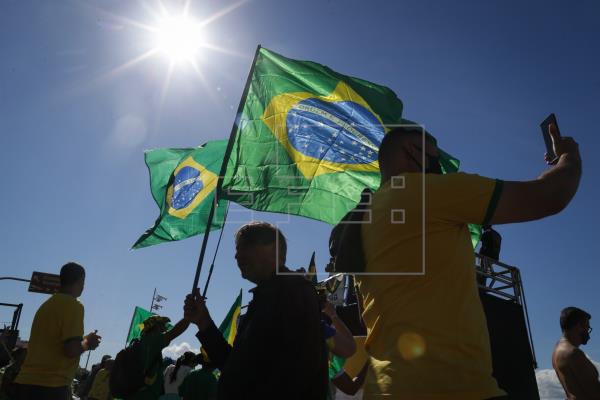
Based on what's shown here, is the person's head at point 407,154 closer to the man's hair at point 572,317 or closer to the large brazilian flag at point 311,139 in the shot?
the large brazilian flag at point 311,139

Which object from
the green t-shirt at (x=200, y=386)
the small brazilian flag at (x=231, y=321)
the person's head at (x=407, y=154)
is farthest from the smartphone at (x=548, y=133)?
the small brazilian flag at (x=231, y=321)

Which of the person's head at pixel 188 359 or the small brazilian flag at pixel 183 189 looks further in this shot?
the person's head at pixel 188 359

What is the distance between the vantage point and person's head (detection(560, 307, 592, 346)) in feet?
16.5

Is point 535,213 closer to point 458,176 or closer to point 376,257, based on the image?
point 458,176

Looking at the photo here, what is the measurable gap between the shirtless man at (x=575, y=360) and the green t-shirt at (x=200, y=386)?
426 cm

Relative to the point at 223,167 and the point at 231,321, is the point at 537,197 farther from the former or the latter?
the point at 231,321

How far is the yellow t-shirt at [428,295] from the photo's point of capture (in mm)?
1423

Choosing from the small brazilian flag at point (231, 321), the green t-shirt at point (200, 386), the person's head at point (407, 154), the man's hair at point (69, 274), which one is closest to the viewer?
the person's head at point (407, 154)

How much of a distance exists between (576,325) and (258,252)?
426 cm

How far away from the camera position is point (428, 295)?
1.52 m

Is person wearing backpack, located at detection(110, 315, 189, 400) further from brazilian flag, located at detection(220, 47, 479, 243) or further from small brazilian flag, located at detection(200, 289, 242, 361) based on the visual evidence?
small brazilian flag, located at detection(200, 289, 242, 361)

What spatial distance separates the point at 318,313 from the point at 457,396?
1.04 meters

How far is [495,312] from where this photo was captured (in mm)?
7871

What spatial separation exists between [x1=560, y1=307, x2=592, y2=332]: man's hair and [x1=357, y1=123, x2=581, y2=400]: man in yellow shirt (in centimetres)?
420
